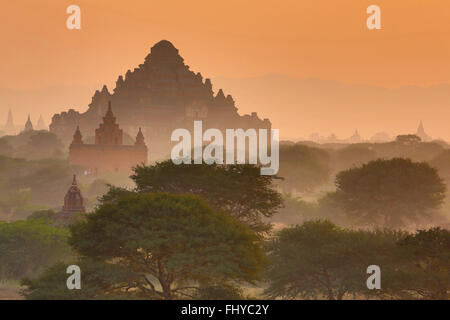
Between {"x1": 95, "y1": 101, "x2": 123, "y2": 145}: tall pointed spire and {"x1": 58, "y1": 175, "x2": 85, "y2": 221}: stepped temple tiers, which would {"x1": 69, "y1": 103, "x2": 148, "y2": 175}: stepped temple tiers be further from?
{"x1": 58, "y1": 175, "x2": 85, "y2": 221}: stepped temple tiers

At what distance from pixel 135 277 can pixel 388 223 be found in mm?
42665

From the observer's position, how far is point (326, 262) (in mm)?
40625

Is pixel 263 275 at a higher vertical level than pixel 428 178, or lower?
lower

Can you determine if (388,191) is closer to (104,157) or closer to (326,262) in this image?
(326,262)

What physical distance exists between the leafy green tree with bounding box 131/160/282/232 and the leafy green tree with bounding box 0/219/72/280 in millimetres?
7298

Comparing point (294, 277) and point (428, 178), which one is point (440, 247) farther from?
point (428, 178)

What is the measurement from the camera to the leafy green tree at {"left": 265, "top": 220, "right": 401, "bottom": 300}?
40000mm

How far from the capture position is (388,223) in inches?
2847

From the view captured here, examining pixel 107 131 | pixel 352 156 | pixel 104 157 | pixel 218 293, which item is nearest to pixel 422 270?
pixel 218 293

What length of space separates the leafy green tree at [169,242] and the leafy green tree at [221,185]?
11.1 metres

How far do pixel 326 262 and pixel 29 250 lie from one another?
2148 cm

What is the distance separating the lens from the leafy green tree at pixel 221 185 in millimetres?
47656
